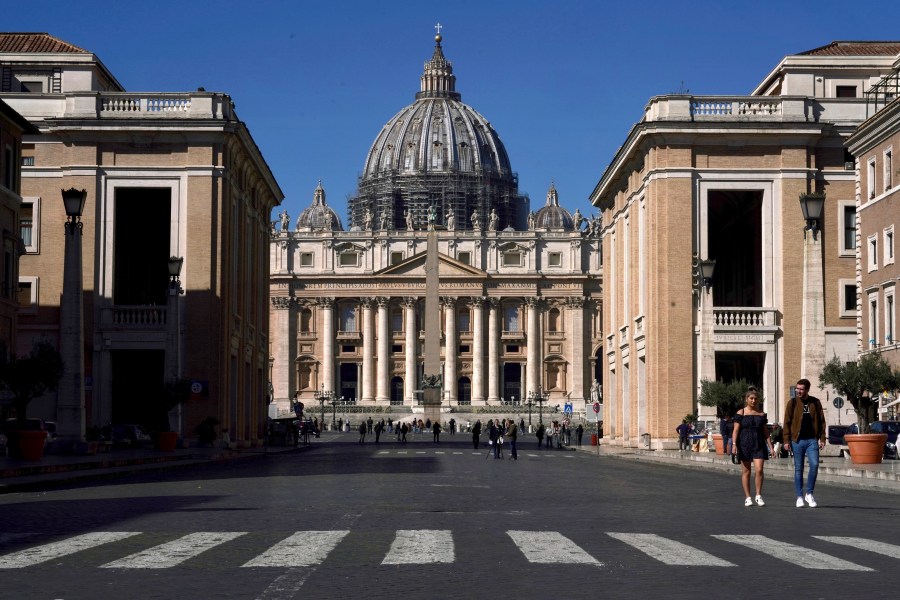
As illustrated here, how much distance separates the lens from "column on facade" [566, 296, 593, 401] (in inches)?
6841

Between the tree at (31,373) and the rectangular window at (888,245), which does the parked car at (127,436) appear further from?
the rectangular window at (888,245)

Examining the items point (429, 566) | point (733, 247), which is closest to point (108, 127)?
point (733, 247)

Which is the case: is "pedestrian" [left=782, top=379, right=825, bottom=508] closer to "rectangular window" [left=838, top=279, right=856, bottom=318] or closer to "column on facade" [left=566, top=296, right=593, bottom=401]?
"rectangular window" [left=838, top=279, right=856, bottom=318]

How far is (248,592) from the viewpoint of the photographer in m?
11.5

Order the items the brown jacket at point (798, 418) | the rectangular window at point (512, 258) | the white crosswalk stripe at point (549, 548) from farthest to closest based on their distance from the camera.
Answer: the rectangular window at point (512, 258) < the brown jacket at point (798, 418) < the white crosswalk stripe at point (549, 548)

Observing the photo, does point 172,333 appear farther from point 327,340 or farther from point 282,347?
point 327,340

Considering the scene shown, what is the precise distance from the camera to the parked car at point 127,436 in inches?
2221

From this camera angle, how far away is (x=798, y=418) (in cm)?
2292

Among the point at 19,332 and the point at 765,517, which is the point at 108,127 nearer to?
the point at 19,332

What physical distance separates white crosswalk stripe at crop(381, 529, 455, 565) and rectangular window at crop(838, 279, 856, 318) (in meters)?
46.3

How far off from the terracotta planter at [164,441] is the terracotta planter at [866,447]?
78.4 ft

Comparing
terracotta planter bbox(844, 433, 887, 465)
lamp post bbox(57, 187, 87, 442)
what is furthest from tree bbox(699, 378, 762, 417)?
lamp post bbox(57, 187, 87, 442)

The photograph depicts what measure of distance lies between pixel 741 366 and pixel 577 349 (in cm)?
10448

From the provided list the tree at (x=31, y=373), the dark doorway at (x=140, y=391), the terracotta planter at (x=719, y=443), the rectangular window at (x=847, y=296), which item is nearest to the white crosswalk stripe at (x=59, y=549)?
the tree at (x=31, y=373)
